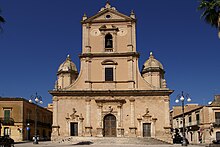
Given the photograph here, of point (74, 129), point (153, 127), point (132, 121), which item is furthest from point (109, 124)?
point (153, 127)

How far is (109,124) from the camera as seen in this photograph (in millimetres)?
42750

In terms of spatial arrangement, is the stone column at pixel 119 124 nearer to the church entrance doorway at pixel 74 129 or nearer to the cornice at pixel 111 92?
the cornice at pixel 111 92

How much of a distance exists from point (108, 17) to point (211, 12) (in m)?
25.9

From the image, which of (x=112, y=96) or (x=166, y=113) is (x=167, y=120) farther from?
(x=112, y=96)

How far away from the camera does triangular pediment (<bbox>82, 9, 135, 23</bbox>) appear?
148 feet

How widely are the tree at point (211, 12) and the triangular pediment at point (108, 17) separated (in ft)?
78.7

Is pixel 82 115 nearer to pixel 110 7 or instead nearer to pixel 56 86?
pixel 56 86

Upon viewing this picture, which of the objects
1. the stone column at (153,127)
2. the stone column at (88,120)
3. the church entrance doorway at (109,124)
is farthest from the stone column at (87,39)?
the stone column at (153,127)

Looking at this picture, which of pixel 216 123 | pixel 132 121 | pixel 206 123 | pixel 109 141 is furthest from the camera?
pixel 206 123

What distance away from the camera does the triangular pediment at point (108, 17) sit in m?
45.2

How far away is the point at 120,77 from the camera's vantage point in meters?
43.5

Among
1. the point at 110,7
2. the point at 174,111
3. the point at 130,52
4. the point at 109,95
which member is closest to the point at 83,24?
the point at 110,7

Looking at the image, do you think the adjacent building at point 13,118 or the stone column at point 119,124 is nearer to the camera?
the stone column at point 119,124

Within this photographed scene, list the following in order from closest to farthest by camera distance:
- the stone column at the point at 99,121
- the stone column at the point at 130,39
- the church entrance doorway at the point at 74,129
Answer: the stone column at the point at 99,121 → the church entrance doorway at the point at 74,129 → the stone column at the point at 130,39
